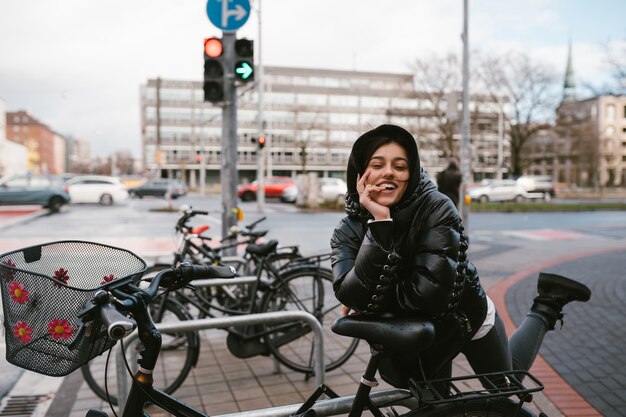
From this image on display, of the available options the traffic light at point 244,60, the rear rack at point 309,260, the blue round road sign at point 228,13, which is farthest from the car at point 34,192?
the rear rack at point 309,260

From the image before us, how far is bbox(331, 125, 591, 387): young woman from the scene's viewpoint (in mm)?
1931

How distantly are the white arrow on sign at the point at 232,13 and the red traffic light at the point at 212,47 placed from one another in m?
0.32

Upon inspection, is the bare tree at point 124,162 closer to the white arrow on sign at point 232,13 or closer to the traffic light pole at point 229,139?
the traffic light pole at point 229,139

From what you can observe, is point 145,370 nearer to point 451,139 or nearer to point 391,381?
point 391,381

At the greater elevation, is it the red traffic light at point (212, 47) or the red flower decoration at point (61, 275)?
the red traffic light at point (212, 47)

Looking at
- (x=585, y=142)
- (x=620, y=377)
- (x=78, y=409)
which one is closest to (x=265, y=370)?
(x=78, y=409)

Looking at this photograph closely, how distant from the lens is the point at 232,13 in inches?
270

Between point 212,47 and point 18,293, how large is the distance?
581 cm

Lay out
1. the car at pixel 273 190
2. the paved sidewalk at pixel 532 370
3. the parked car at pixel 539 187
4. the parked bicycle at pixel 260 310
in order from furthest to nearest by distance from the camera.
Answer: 1. the parked car at pixel 539 187
2. the car at pixel 273 190
3. the parked bicycle at pixel 260 310
4. the paved sidewalk at pixel 532 370

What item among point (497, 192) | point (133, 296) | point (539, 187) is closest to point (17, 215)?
point (133, 296)

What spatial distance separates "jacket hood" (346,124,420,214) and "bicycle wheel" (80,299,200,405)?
2246 millimetres

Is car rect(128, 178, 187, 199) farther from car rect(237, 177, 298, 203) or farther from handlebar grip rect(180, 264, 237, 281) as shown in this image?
handlebar grip rect(180, 264, 237, 281)

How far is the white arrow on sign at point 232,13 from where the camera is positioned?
681 centimetres

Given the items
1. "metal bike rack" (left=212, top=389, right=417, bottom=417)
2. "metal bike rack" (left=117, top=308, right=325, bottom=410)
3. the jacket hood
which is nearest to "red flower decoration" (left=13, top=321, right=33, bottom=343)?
"metal bike rack" (left=212, top=389, right=417, bottom=417)
